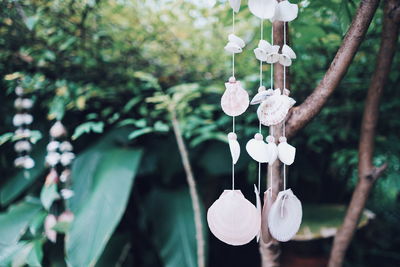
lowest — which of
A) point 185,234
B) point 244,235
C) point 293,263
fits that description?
point 293,263

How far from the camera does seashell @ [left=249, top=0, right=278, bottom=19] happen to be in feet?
1.18

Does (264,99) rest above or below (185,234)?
above

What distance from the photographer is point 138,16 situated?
41.9 inches

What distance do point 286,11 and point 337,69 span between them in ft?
0.49

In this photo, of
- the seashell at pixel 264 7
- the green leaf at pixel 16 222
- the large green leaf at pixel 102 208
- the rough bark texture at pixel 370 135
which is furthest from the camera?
the green leaf at pixel 16 222

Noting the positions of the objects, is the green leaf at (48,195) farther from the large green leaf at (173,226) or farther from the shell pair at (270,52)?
the shell pair at (270,52)

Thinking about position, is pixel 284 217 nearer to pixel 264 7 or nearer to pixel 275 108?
pixel 275 108

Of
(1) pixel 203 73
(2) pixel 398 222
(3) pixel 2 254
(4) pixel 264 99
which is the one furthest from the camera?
(1) pixel 203 73

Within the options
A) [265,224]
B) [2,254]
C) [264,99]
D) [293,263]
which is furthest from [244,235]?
[2,254]

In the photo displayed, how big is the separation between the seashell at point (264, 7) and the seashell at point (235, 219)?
0.24 meters

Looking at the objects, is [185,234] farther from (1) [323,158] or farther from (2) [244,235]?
(1) [323,158]

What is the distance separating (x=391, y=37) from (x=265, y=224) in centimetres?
42

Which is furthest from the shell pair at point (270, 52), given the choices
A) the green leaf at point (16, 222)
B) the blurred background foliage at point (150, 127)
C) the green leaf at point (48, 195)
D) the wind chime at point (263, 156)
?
the green leaf at point (16, 222)

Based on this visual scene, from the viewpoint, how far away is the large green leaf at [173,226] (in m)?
0.81
